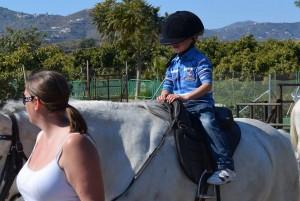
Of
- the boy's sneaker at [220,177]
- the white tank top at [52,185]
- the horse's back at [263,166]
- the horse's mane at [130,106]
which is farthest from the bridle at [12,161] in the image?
the horse's back at [263,166]

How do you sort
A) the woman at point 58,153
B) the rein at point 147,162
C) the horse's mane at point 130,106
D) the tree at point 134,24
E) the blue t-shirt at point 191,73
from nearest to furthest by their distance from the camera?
1. the woman at point 58,153
2. the rein at point 147,162
3. the horse's mane at point 130,106
4. the blue t-shirt at point 191,73
5. the tree at point 134,24

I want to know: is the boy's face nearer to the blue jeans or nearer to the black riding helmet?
the black riding helmet

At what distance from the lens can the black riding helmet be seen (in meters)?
4.29

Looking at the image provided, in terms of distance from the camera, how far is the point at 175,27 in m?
4.31

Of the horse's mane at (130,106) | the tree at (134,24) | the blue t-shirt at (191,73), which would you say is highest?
the tree at (134,24)

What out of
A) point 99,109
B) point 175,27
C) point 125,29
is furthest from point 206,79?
point 125,29

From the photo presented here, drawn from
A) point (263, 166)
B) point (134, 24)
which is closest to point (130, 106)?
point (263, 166)

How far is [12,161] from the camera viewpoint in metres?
3.80

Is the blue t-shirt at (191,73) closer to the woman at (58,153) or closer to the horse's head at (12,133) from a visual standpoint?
the horse's head at (12,133)

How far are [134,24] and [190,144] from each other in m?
47.7

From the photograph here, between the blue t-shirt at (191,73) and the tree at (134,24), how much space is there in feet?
149

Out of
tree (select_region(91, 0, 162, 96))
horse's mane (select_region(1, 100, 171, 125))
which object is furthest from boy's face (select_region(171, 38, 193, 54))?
tree (select_region(91, 0, 162, 96))

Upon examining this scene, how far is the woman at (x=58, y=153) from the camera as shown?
253cm

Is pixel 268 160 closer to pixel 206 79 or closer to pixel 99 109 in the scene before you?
pixel 206 79
